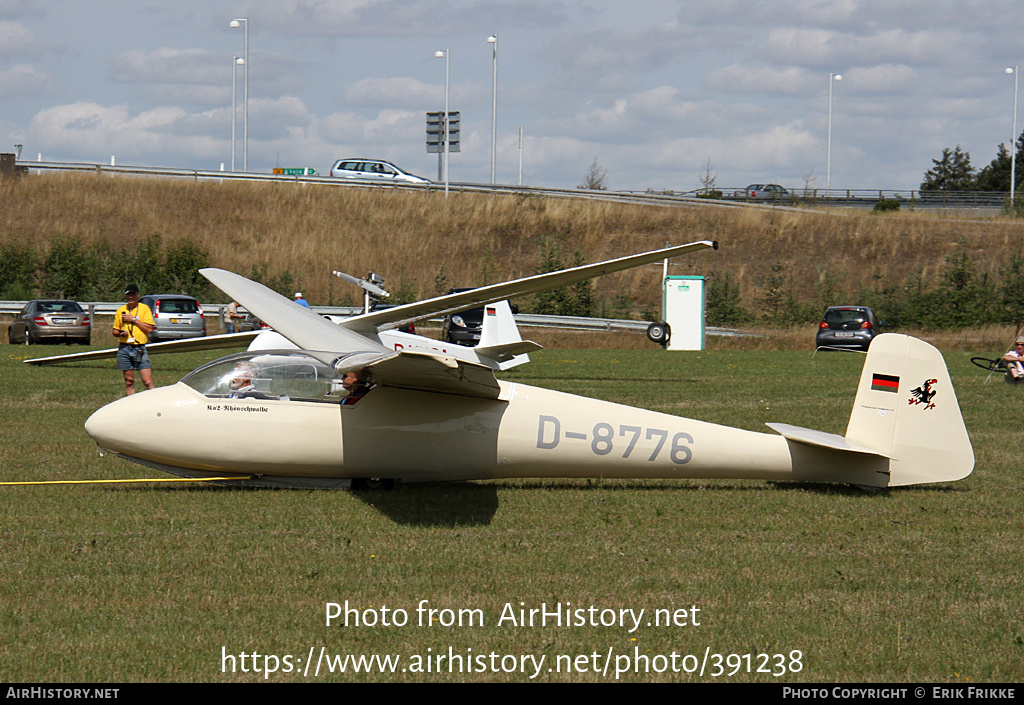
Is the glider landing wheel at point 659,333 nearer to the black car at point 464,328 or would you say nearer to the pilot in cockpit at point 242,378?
the black car at point 464,328

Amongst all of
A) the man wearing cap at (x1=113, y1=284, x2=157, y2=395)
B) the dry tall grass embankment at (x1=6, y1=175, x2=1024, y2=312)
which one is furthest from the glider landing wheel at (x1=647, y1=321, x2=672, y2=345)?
the man wearing cap at (x1=113, y1=284, x2=157, y2=395)

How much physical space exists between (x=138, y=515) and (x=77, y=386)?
1188 cm

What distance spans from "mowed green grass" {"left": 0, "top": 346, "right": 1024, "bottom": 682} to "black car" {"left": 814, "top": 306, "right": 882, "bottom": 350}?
79.9ft

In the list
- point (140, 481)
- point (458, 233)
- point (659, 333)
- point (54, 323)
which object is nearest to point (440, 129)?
point (458, 233)

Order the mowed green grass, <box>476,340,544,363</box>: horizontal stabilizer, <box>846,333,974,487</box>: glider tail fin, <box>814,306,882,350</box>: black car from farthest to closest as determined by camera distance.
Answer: <box>814,306,882,350</box>: black car
<box>476,340,544,363</box>: horizontal stabilizer
<box>846,333,974,487</box>: glider tail fin
the mowed green grass

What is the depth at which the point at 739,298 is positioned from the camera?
46.2 metres

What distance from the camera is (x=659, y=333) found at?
37.7 m

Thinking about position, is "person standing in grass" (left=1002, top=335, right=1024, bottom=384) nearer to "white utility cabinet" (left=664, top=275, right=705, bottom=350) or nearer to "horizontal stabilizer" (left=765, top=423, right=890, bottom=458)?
"horizontal stabilizer" (left=765, top=423, right=890, bottom=458)

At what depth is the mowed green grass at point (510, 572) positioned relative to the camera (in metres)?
5.34

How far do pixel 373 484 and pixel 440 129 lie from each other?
142ft

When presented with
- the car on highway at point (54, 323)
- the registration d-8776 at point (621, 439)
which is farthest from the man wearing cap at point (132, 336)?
the car on highway at point (54, 323)

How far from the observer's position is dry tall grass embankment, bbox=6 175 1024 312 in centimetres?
5016

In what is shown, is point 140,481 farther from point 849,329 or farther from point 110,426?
point 849,329
